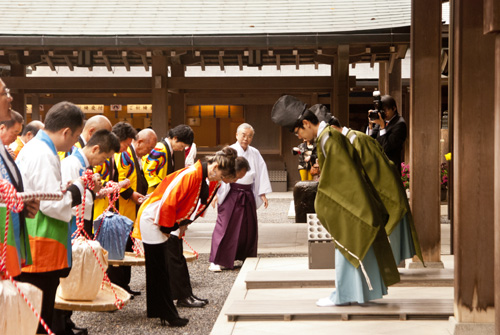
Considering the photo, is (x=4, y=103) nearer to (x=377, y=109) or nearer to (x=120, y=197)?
(x=120, y=197)

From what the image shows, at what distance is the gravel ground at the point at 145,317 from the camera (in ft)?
18.9

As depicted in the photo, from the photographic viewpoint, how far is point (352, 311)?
5391 millimetres

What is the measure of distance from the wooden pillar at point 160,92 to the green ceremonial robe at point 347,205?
25.3 feet

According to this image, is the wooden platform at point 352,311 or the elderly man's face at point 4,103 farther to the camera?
the wooden platform at point 352,311

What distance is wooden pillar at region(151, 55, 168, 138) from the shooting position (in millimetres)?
12938

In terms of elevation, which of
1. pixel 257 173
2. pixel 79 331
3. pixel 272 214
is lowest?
pixel 272 214

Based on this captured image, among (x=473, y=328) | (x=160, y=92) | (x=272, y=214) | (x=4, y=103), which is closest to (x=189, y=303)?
(x=473, y=328)

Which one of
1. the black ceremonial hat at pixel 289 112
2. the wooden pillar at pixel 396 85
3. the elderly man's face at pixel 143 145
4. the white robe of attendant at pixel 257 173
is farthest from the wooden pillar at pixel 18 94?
the black ceremonial hat at pixel 289 112

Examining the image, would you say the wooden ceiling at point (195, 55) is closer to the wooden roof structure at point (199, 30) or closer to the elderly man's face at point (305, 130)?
the wooden roof structure at point (199, 30)

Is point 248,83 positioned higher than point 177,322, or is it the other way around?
point 248,83

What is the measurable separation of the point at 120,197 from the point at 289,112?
94.0 inches

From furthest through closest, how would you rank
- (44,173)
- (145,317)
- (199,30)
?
(199,30) < (145,317) < (44,173)

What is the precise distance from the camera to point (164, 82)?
13.3 metres

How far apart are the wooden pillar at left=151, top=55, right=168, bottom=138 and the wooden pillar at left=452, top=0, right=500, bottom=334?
28.9 ft
